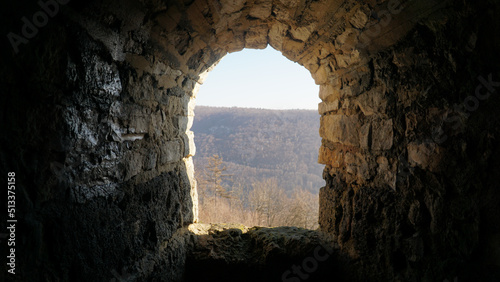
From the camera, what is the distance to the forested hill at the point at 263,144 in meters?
33.0

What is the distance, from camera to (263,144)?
3788 cm

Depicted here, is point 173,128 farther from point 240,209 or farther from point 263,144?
point 263,144

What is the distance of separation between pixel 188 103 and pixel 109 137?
1284 mm

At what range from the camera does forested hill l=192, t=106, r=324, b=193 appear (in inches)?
1299

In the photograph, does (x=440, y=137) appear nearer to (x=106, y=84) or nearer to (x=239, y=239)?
(x=106, y=84)

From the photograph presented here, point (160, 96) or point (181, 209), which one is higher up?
point (160, 96)

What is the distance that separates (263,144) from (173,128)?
118 feet

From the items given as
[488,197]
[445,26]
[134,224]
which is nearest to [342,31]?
[445,26]

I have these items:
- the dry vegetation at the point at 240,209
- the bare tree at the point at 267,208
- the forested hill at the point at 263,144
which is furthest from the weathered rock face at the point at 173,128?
the forested hill at the point at 263,144

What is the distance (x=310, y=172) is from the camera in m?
34.3

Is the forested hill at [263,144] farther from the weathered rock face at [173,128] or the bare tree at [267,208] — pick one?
the weathered rock face at [173,128]

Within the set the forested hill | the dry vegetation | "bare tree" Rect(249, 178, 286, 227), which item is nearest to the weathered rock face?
the dry vegetation

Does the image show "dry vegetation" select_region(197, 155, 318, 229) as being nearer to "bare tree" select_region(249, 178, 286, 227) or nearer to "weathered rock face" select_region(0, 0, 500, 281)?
"bare tree" select_region(249, 178, 286, 227)

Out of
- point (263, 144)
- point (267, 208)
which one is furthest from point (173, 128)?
point (263, 144)
